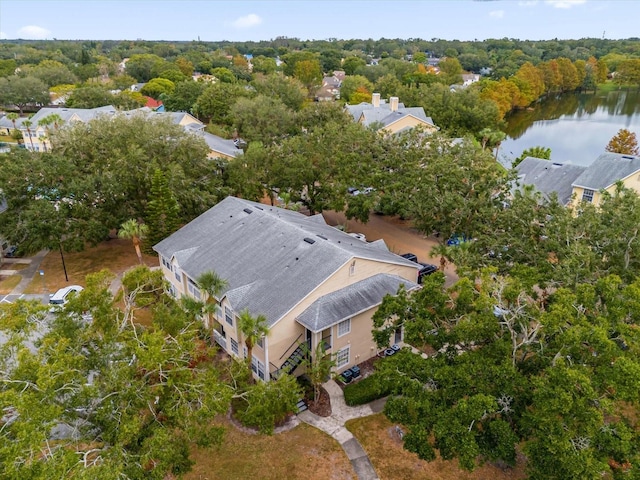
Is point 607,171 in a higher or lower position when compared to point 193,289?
higher

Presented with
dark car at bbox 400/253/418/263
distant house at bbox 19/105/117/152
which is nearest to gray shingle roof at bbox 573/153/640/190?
dark car at bbox 400/253/418/263

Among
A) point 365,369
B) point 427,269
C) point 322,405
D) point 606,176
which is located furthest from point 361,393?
point 606,176

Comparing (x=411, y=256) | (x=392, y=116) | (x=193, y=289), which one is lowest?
(x=411, y=256)

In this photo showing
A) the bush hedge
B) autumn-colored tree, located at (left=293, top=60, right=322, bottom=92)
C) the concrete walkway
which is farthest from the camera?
autumn-colored tree, located at (left=293, top=60, right=322, bottom=92)

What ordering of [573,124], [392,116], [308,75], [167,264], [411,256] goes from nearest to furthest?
1. [167,264]
2. [411,256]
3. [392,116]
4. [573,124]
5. [308,75]

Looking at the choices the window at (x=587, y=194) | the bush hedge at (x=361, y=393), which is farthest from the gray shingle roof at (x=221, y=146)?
the bush hedge at (x=361, y=393)

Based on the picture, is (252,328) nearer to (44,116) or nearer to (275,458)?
(275,458)

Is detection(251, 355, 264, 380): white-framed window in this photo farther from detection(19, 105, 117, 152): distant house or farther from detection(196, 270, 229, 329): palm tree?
detection(19, 105, 117, 152): distant house
